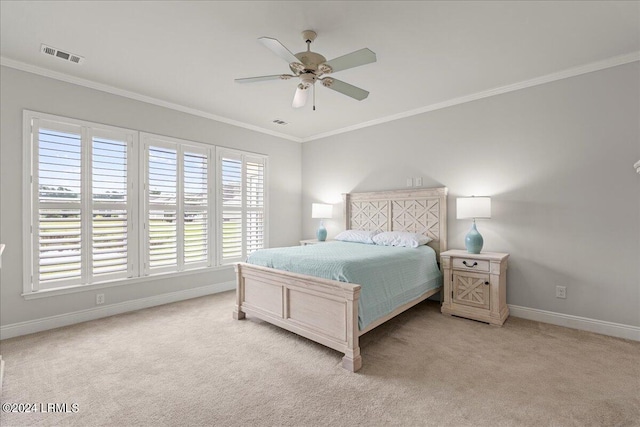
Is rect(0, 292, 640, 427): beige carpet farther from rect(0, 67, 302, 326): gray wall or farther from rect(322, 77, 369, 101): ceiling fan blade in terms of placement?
rect(322, 77, 369, 101): ceiling fan blade

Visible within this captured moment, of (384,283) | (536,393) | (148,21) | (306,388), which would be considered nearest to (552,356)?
(536,393)

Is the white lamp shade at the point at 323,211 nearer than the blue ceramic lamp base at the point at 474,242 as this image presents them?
No

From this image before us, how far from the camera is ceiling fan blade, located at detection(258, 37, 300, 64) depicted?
205 centimetres

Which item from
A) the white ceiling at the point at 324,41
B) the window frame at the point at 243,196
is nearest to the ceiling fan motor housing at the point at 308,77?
the white ceiling at the point at 324,41

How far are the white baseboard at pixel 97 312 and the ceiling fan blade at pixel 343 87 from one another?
3538mm

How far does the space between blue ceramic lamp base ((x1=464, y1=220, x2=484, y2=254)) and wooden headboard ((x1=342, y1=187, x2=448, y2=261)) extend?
0.45 m

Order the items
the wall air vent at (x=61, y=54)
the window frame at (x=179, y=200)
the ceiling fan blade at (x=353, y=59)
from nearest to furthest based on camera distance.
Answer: the ceiling fan blade at (x=353, y=59) < the wall air vent at (x=61, y=54) < the window frame at (x=179, y=200)

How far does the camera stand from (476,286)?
345cm

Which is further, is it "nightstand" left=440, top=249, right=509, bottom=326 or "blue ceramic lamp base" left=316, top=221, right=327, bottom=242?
"blue ceramic lamp base" left=316, top=221, right=327, bottom=242

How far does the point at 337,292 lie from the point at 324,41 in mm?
2256

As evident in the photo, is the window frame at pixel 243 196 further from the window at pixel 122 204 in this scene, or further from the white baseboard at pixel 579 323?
the white baseboard at pixel 579 323

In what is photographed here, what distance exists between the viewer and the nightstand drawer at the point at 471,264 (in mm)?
3406

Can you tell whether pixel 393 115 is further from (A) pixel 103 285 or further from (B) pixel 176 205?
(A) pixel 103 285

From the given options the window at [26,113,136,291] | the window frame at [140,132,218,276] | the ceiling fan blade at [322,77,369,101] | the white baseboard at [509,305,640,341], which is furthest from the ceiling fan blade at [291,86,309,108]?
the white baseboard at [509,305,640,341]
